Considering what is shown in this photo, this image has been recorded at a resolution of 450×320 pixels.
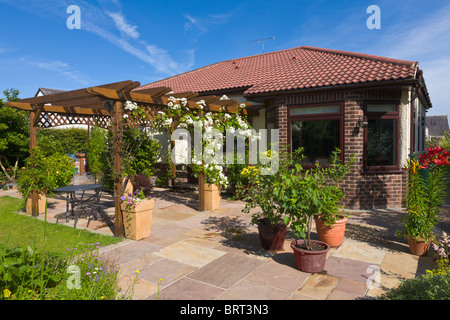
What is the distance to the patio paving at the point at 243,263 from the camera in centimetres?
341

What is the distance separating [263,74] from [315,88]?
3955mm

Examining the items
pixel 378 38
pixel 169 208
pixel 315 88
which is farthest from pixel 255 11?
pixel 169 208

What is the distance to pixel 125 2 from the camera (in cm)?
805

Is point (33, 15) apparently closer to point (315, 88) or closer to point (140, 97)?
point (140, 97)

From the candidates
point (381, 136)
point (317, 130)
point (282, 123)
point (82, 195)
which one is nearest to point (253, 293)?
point (82, 195)

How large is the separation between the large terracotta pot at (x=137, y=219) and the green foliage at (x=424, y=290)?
393 centimetres

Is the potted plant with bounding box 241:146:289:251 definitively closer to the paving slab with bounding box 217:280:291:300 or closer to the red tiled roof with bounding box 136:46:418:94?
the paving slab with bounding box 217:280:291:300

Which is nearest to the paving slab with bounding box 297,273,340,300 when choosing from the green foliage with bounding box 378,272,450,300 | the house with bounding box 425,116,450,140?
the green foliage with bounding box 378,272,450,300

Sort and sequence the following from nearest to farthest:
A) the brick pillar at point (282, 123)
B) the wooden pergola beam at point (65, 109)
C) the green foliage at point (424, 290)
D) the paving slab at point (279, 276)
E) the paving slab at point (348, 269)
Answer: the green foliage at point (424, 290) → the paving slab at point (279, 276) → the paving slab at point (348, 269) → the wooden pergola beam at point (65, 109) → the brick pillar at point (282, 123)

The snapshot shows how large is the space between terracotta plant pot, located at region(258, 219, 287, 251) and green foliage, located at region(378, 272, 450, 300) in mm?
1708

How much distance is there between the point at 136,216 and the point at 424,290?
4.33 meters

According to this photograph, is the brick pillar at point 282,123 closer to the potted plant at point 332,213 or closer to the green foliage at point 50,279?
the potted plant at point 332,213

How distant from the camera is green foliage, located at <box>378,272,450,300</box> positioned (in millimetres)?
2664

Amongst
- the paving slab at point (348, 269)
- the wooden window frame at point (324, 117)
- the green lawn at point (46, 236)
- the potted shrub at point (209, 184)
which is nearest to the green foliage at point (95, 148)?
the green lawn at point (46, 236)
